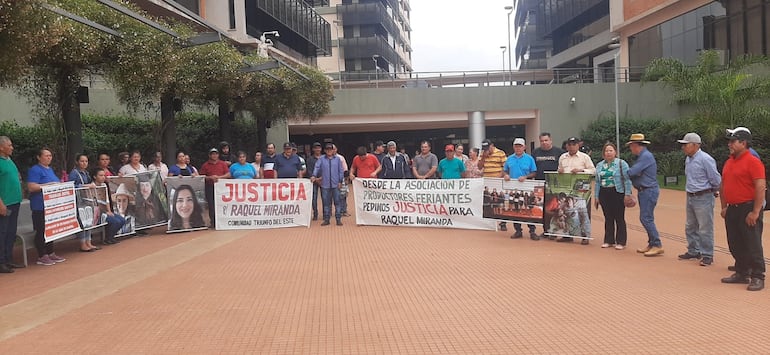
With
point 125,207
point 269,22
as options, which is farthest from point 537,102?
point 125,207

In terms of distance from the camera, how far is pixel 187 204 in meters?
11.7

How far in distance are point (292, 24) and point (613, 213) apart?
33.1 metres

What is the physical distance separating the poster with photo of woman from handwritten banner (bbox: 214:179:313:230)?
35 cm

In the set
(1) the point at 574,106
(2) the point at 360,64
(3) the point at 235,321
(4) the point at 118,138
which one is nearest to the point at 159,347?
(3) the point at 235,321

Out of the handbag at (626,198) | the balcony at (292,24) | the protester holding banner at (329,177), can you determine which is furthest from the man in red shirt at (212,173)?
the balcony at (292,24)

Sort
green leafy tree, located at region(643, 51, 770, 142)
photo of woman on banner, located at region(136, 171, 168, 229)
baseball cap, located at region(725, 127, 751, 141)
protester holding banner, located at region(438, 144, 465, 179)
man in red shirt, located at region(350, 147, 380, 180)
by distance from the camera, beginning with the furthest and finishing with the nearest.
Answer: green leafy tree, located at region(643, 51, 770, 142)
man in red shirt, located at region(350, 147, 380, 180)
protester holding banner, located at region(438, 144, 465, 179)
photo of woman on banner, located at region(136, 171, 168, 229)
baseball cap, located at region(725, 127, 751, 141)

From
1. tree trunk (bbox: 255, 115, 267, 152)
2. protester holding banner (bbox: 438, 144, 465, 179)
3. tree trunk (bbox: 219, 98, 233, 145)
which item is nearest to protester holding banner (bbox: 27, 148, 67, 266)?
protester holding banner (bbox: 438, 144, 465, 179)

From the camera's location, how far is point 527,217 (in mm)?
10070

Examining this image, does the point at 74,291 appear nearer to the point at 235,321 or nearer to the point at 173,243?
the point at 235,321

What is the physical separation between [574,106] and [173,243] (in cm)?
2339

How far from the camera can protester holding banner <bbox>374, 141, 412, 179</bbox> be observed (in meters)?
12.8

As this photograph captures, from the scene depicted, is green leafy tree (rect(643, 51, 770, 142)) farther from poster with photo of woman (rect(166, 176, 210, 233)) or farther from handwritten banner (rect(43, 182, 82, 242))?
handwritten banner (rect(43, 182, 82, 242))

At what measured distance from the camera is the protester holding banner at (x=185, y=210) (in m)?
11.6

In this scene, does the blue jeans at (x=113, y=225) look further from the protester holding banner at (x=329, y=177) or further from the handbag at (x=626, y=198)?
the handbag at (x=626, y=198)
